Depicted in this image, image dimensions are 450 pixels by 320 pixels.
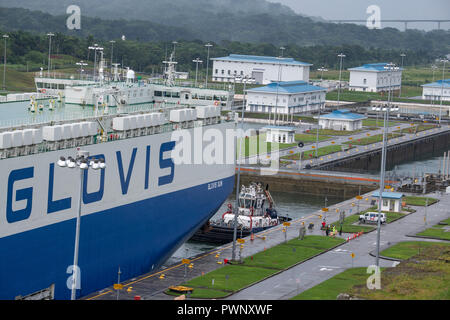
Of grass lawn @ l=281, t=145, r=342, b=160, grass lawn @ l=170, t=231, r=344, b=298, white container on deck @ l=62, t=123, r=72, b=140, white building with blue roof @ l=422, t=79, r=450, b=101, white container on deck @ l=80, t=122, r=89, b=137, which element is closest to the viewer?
white container on deck @ l=62, t=123, r=72, b=140

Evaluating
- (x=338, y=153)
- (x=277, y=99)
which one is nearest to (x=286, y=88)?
(x=277, y=99)

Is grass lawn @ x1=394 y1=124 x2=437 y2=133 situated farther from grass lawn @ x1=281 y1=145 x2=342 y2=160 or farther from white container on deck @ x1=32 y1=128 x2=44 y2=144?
white container on deck @ x1=32 y1=128 x2=44 y2=144

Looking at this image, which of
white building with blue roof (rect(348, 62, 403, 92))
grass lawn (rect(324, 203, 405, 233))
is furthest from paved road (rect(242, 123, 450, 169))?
white building with blue roof (rect(348, 62, 403, 92))

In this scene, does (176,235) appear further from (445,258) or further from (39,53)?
(39,53)

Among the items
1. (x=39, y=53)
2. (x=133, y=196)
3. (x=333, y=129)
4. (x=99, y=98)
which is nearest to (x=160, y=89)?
(x=99, y=98)

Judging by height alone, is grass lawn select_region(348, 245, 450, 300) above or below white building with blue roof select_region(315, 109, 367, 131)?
below
